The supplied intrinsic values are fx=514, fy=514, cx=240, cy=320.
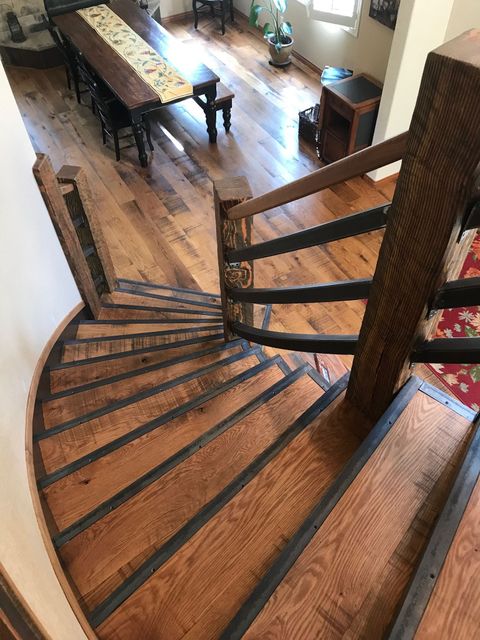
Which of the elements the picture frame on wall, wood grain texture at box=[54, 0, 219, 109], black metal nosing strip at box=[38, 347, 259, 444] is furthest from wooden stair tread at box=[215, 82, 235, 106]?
black metal nosing strip at box=[38, 347, 259, 444]

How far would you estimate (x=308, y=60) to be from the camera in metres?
5.75

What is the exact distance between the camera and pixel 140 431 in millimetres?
1809

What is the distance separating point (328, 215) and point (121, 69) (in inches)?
87.5

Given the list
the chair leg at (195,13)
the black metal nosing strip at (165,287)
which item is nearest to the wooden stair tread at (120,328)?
the black metal nosing strip at (165,287)

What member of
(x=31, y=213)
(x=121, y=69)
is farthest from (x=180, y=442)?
(x=121, y=69)

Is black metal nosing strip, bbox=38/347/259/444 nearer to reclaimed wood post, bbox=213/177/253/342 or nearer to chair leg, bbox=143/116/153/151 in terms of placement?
reclaimed wood post, bbox=213/177/253/342

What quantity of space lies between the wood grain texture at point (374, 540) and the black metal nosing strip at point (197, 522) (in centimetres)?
27

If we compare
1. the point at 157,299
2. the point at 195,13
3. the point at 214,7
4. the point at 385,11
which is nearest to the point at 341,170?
the point at 157,299

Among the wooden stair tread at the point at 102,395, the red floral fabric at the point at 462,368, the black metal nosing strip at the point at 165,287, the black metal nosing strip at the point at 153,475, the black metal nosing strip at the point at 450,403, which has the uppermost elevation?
the black metal nosing strip at the point at 450,403

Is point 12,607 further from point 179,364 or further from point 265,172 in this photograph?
point 265,172

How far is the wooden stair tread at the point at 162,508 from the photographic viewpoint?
4.50ft

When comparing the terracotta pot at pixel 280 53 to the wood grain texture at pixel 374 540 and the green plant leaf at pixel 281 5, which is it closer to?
the green plant leaf at pixel 281 5

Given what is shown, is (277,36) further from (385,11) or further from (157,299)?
(157,299)

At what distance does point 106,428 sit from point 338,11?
465 cm
